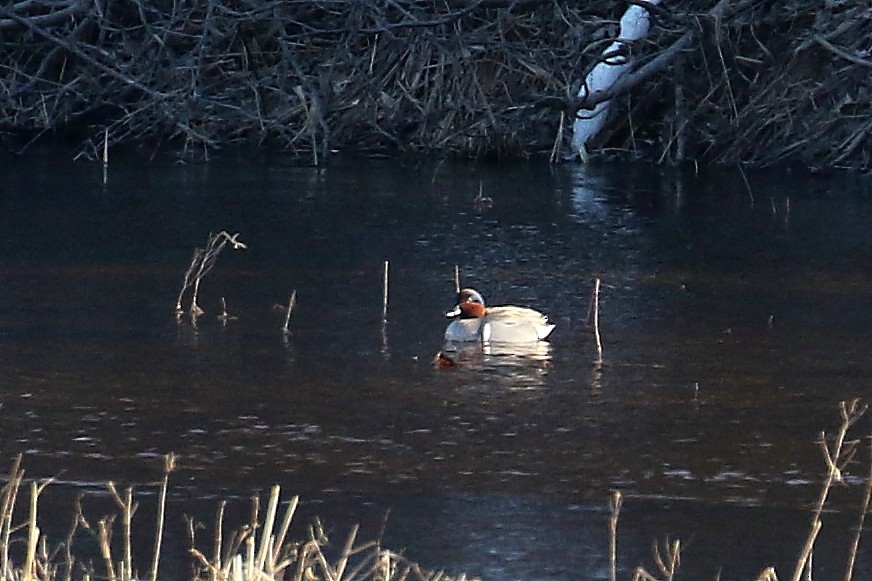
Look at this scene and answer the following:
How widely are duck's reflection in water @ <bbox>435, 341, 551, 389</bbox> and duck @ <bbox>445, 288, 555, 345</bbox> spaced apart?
0.10ft

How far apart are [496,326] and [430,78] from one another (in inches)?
417

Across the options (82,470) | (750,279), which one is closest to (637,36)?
(750,279)

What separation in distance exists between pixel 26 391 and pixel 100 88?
12612 millimetres

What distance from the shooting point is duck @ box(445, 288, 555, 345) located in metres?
8.88

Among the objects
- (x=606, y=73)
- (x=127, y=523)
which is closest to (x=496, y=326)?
(x=127, y=523)

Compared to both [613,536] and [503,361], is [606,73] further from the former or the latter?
[613,536]

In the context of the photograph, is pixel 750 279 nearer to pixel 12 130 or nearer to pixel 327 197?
pixel 327 197

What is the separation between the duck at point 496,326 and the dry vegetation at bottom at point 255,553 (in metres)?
2.03

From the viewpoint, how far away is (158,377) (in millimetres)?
8195

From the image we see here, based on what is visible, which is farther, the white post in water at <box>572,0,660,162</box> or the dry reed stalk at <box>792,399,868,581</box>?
the white post in water at <box>572,0,660,162</box>

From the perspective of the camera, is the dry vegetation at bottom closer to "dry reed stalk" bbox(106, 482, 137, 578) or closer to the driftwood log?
"dry reed stalk" bbox(106, 482, 137, 578)

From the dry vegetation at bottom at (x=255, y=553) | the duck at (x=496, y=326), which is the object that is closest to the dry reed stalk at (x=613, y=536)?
the dry vegetation at bottom at (x=255, y=553)

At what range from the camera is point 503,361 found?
28.5 ft

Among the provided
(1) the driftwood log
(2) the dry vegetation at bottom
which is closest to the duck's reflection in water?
(2) the dry vegetation at bottom
